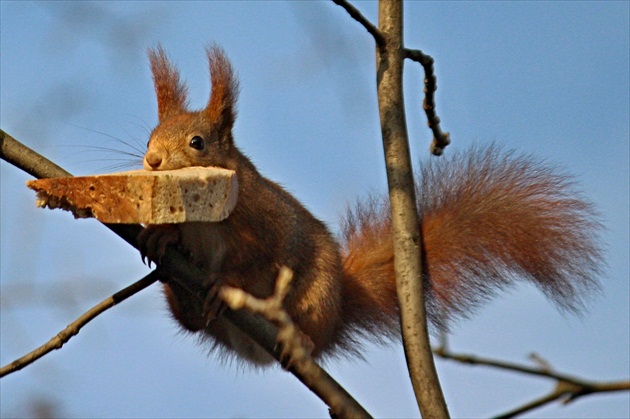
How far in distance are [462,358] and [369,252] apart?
2382 millimetres

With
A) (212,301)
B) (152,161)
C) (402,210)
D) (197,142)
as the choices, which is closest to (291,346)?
(402,210)

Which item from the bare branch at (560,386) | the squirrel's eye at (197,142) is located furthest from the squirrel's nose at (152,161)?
the bare branch at (560,386)

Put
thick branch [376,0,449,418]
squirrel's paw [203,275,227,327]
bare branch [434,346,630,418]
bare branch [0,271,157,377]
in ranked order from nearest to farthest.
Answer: bare branch [434,346,630,418] < bare branch [0,271,157,377] < thick branch [376,0,449,418] < squirrel's paw [203,275,227,327]

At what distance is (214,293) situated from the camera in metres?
2.94

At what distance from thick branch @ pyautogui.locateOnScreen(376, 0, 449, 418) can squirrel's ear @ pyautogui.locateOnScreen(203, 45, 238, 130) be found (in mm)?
946

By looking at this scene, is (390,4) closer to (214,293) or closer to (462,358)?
(214,293)

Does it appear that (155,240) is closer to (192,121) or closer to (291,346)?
(192,121)

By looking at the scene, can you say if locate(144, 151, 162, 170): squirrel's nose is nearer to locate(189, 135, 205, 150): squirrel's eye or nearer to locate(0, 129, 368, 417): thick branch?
locate(189, 135, 205, 150): squirrel's eye

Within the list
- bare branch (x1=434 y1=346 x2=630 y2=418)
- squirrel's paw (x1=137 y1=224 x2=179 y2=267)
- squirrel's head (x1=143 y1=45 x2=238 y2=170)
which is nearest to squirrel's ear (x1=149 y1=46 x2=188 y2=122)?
squirrel's head (x1=143 y1=45 x2=238 y2=170)

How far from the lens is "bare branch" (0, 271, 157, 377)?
2.41 m

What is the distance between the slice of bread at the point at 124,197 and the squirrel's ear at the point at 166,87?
1286 mm

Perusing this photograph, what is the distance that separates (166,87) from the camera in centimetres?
391

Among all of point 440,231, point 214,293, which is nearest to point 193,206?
point 214,293

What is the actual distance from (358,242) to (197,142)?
2.58 ft
